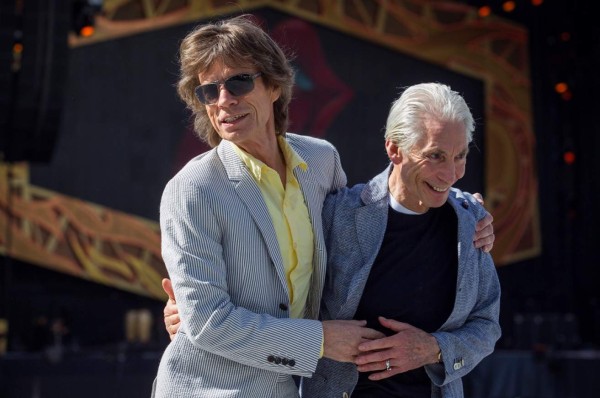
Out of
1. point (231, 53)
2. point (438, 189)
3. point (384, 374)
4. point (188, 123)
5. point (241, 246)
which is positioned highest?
point (188, 123)

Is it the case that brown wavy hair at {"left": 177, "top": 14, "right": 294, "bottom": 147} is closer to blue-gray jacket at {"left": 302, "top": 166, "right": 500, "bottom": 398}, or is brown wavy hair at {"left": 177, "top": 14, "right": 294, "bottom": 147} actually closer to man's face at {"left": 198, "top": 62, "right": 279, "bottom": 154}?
man's face at {"left": 198, "top": 62, "right": 279, "bottom": 154}

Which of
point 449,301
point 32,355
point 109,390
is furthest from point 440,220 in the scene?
point 32,355

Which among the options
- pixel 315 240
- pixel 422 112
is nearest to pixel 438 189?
pixel 422 112

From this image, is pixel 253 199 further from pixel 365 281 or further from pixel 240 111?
pixel 365 281

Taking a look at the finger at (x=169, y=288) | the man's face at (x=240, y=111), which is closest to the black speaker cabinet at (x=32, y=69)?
the finger at (x=169, y=288)

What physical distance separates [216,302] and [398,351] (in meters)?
0.41

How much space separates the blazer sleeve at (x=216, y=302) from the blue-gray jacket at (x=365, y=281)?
18cm

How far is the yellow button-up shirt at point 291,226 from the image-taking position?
7.75 feet

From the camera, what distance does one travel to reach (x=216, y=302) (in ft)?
7.29

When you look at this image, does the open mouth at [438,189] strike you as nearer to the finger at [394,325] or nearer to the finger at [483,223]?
the finger at [483,223]

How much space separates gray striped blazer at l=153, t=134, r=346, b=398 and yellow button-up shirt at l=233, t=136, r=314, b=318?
31 millimetres

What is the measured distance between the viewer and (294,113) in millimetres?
10109

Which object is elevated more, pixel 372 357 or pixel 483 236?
pixel 483 236

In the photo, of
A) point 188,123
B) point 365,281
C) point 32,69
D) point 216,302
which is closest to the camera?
point 216,302
